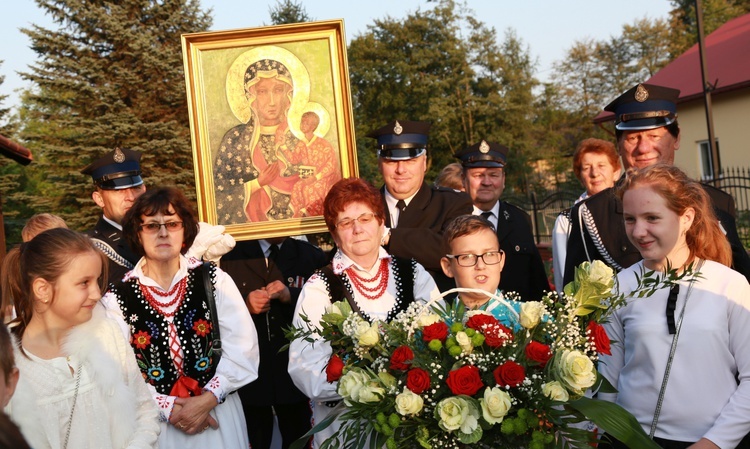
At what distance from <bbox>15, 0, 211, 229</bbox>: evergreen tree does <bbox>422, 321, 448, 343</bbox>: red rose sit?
23940 mm

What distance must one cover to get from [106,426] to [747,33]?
31843 millimetres

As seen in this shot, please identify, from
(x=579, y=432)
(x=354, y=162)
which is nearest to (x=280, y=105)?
(x=354, y=162)

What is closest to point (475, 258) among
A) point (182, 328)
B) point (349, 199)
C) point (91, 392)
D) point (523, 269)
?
point (349, 199)

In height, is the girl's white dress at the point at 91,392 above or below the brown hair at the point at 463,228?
below

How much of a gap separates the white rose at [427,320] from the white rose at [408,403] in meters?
0.28

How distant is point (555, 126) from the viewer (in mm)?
48469

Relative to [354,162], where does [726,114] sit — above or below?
above

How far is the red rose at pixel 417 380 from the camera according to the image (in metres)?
2.70

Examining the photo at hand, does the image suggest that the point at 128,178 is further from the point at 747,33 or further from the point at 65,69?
the point at 747,33

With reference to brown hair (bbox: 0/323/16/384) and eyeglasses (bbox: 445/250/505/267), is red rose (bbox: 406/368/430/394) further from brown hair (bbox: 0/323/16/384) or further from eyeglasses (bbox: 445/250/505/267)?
eyeglasses (bbox: 445/250/505/267)

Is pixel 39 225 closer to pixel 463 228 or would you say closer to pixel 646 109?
pixel 463 228

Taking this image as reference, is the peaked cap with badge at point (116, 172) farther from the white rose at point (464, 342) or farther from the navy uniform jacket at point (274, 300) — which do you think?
the white rose at point (464, 342)

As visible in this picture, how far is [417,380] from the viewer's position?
2.71 meters

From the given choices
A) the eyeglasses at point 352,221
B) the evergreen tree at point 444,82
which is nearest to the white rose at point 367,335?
the eyeglasses at point 352,221
